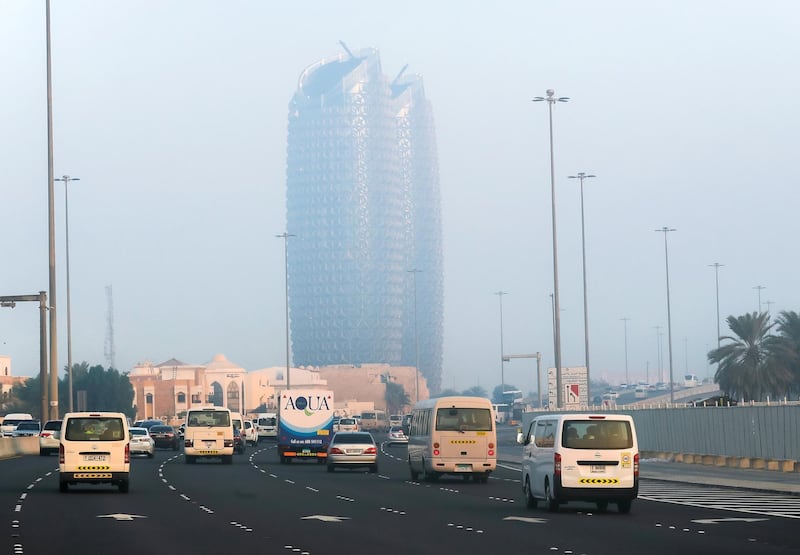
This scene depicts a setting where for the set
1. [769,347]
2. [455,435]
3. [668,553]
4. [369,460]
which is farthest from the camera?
[769,347]

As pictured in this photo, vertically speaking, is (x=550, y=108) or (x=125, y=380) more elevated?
(x=550, y=108)

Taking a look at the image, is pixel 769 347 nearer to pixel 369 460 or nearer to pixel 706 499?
pixel 369 460

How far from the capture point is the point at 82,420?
118 ft

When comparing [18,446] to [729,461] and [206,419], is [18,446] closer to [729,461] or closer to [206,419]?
[206,419]

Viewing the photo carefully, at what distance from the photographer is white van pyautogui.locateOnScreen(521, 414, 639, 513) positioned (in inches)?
1115

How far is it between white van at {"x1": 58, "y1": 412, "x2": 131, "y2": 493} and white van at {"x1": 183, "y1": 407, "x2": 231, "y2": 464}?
72.9ft

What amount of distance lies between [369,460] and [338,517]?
78.6 feet

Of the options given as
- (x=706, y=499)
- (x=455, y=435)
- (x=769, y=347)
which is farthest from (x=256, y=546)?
(x=769, y=347)

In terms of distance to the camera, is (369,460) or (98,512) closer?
(98,512)

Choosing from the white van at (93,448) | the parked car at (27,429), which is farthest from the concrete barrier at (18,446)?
the white van at (93,448)

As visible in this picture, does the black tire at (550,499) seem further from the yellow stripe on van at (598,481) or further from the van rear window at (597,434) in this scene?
the van rear window at (597,434)

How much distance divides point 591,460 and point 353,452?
23843mm

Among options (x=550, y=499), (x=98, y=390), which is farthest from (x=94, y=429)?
(x=98, y=390)

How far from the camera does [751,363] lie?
308 ft
